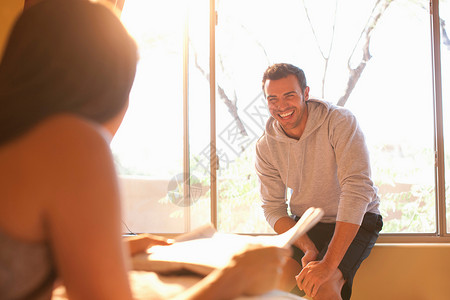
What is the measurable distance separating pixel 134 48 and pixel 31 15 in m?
0.15

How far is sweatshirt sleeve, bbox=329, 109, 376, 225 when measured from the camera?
194cm

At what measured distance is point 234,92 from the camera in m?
2.90

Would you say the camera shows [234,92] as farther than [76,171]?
Yes

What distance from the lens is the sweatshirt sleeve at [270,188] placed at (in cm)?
229

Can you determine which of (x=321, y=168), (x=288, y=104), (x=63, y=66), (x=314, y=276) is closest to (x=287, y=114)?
(x=288, y=104)

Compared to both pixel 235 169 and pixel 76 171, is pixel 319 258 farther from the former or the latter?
pixel 76 171

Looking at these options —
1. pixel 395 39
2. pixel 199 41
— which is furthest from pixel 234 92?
pixel 395 39

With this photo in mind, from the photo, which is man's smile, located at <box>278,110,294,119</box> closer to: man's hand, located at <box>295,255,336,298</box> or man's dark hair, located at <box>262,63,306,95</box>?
man's dark hair, located at <box>262,63,306,95</box>

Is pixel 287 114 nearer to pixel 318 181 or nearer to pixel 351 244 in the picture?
pixel 318 181

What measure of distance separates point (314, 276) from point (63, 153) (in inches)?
59.8

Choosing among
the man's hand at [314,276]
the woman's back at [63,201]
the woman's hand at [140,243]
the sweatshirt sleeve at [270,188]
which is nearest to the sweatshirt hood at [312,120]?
the sweatshirt sleeve at [270,188]

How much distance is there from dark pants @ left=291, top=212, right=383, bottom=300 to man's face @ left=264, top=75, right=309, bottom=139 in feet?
1.68

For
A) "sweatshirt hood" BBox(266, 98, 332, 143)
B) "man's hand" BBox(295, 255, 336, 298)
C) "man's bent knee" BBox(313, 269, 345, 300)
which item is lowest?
"man's bent knee" BBox(313, 269, 345, 300)

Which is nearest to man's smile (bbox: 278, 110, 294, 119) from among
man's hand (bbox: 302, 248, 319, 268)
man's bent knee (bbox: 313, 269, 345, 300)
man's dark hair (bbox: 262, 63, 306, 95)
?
man's dark hair (bbox: 262, 63, 306, 95)
